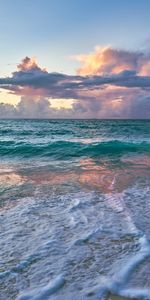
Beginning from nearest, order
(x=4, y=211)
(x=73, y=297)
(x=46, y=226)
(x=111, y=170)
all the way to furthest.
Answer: (x=73, y=297)
(x=46, y=226)
(x=4, y=211)
(x=111, y=170)

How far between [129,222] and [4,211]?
2.26 meters

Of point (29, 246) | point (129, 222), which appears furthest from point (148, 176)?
point (29, 246)

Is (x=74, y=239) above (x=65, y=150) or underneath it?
underneath

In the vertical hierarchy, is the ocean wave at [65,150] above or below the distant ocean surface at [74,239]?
above

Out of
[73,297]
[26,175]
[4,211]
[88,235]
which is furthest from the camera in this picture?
[26,175]

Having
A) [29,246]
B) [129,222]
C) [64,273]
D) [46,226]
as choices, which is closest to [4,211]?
[46,226]

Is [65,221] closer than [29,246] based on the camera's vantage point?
No

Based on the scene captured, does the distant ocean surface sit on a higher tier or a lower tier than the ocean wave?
lower

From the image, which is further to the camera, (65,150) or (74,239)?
(65,150)

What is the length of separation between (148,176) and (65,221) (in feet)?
16.8

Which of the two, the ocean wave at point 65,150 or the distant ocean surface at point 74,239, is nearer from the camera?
the distant ocean surface at point 74,239

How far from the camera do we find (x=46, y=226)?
5.20 metres

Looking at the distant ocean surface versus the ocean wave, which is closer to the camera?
the distant ocean surface

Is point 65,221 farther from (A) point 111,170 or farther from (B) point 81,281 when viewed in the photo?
(A) point 111,170
